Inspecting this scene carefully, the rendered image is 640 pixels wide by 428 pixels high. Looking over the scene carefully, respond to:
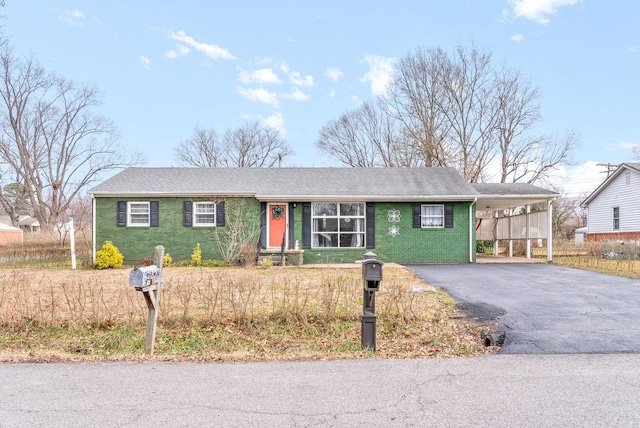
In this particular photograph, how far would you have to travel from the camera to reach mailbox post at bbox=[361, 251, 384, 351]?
4.94 metres

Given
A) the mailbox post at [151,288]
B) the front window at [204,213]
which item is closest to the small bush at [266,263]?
the front window at [204,213]

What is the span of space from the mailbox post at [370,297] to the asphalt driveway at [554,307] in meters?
1.55

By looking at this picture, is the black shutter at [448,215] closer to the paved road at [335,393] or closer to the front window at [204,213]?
the front window at [204,213]

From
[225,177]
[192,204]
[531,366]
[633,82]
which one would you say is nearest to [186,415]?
[531,366]

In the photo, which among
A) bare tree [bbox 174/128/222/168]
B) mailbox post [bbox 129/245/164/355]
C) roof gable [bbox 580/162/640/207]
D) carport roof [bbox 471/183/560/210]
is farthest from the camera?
bare tree [bbox 174/128/222/168]

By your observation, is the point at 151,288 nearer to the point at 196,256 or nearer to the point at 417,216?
the point at 196,256

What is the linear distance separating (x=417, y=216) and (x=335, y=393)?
41.9 feet

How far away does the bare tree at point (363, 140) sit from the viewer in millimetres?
31609

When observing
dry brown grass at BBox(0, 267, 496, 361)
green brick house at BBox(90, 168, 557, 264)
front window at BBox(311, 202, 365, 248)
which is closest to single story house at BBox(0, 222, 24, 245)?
green brick house at BBox(90, 168, 557, 264)

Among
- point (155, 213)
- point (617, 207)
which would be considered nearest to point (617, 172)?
point (617, 207)

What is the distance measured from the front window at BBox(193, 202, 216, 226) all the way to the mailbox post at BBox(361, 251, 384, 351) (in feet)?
38.2

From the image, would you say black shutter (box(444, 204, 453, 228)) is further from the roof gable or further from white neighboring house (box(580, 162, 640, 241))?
the roof gable

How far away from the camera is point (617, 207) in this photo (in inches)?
981

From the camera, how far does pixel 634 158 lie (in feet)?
124
